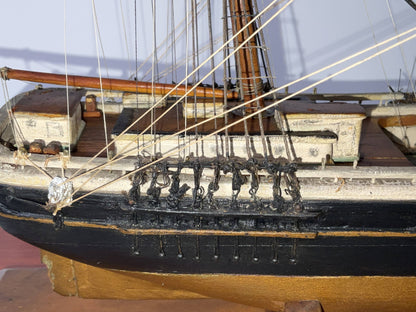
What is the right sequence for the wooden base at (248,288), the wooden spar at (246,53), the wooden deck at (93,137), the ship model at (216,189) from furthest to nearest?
the wooden deck at (93,137) < the wooden base at (248,288) < the wooden spar at (246,53) < the ship model at (216,189)

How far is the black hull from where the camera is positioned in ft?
13.9

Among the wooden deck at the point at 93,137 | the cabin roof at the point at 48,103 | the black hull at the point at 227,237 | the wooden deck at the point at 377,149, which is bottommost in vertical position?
the black hull at the point at 227,237

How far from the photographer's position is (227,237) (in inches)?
172

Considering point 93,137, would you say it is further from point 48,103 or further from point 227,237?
point 227,237

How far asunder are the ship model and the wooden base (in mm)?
71

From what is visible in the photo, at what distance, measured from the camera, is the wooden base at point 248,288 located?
15.5ft

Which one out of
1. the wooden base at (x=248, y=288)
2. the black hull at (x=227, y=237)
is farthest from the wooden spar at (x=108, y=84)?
the wooden base at (x=248, y=288)

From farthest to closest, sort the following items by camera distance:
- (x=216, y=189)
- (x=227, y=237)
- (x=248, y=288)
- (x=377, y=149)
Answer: (x=377, y=149) < (x=248, y=288) < (x=227, y=237) < (x=216, y=189)

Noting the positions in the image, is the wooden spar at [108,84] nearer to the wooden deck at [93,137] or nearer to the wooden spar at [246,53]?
the wooden spar at [246,53]

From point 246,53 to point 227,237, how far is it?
58.8 inches

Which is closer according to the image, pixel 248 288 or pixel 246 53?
pixel 246 53

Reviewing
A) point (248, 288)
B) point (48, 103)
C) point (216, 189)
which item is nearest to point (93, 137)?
point (48, 103)

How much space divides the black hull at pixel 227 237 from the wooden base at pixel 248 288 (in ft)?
0.39

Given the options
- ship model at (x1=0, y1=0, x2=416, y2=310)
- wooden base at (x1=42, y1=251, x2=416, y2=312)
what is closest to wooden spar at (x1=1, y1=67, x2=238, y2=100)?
ship model at (x1=0, y1=0, x2=416, y2=310)
